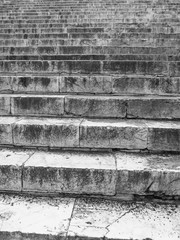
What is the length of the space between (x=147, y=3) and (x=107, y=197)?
8565 millimetres

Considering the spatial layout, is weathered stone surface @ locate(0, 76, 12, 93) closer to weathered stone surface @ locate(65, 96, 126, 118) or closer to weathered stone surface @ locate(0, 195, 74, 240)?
weathered stone surface @ locate(65, 96, 126, 118)

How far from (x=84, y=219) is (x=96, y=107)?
147 cm

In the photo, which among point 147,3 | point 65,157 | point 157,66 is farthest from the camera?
point 147,3

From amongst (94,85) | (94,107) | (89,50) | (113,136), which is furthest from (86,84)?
(89,50)

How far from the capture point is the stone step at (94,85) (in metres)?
3.26

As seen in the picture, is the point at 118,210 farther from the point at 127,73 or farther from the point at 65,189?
the point at 127,73

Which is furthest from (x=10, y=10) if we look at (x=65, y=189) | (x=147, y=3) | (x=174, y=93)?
(x=65, y=189)

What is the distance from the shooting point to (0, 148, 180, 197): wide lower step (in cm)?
197

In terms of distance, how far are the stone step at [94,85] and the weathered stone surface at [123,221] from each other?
1842 mm

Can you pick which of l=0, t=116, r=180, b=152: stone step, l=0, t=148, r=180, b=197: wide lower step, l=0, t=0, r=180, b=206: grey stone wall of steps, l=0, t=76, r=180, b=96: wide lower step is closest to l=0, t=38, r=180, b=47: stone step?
l=0, t=0, r=180, b=206: grey stone wall of steps

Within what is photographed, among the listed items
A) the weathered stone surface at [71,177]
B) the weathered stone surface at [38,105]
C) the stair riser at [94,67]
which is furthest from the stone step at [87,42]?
the weathered stone surface at [71,177]

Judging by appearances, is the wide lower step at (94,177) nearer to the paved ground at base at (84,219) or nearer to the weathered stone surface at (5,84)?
the paved ground at base at (84,219)

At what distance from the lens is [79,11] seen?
7871 mm

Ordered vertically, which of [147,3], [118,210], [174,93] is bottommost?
[118,210]
